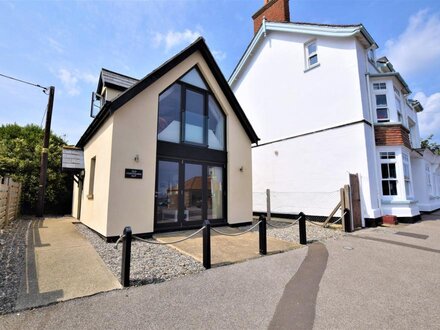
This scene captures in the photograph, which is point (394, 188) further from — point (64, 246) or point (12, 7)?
point (12, 7)

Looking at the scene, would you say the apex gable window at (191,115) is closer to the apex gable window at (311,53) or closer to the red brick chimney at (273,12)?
the apex gable window at (311,53)

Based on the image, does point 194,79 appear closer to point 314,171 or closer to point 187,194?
point 187,194

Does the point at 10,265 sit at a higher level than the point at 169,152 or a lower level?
lower

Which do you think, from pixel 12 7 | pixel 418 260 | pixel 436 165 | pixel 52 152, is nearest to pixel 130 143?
pixel 12 7

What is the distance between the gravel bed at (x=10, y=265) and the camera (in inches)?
131

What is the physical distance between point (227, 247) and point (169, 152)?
3766 mm

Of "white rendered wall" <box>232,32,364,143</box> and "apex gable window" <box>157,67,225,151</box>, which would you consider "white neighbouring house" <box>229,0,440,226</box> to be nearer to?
"white rendered wall" <box>232,32,364,143</box>

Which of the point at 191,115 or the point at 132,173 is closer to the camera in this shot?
the point at 132,173

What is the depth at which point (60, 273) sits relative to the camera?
4309 mm

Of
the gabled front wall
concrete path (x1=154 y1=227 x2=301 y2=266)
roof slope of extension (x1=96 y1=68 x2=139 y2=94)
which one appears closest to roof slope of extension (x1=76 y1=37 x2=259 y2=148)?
roof slope of extension (x1=96 y1=68 x2=139 y2=94)

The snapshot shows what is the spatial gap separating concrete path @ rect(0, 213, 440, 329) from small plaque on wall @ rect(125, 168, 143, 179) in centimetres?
387

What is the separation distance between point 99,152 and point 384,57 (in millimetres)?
19435

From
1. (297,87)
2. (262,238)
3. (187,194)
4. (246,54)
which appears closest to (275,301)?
(262,238)

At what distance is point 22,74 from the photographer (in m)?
11.4
